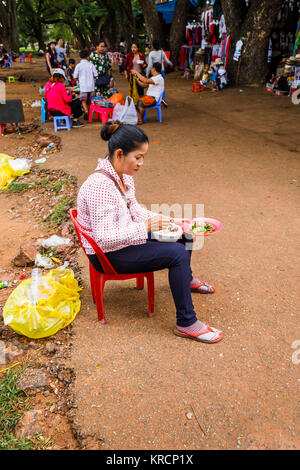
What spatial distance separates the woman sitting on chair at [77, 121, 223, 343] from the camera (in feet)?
6.82

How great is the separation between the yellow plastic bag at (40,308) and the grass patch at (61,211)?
1588 millimetres

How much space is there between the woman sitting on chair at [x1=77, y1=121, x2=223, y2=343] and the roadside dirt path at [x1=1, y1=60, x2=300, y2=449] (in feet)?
0.85

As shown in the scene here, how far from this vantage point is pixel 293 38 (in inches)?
408

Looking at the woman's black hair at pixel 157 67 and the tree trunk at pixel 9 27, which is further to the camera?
the tree trunk at pixel 9 27

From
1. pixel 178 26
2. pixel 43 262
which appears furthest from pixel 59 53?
pixel 43 262

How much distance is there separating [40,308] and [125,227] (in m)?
0.81

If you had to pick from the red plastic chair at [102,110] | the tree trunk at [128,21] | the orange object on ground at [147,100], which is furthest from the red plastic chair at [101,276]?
the tree trunk at [128,21]

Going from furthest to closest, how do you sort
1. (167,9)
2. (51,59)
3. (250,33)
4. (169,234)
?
(167,9) → (51,59) → (250,33) → (169,234)

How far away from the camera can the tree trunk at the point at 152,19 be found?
1499 centimetres

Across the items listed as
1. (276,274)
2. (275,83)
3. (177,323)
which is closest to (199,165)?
(276,274)

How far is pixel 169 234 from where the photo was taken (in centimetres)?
230

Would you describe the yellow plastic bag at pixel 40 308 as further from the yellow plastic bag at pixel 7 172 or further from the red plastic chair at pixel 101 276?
the yellow plastic bag at pixel 7 172

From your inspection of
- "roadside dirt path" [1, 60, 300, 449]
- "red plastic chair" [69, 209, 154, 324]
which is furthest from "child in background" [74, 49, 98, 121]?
"red plastic chair" [69, 209, 154, 324]

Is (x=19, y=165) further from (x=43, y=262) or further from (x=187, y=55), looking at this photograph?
(x=187, y=55)
